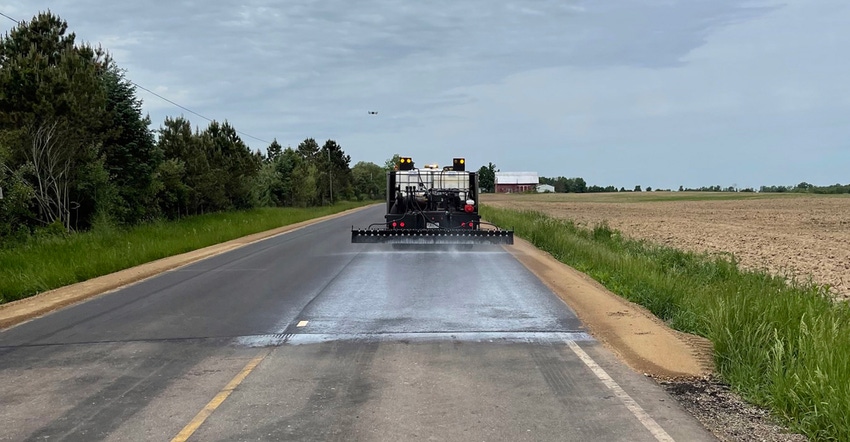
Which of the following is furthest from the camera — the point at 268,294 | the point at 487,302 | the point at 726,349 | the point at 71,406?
the point at 268,294

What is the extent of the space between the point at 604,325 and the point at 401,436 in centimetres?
487

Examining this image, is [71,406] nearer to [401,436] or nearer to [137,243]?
[401,436]

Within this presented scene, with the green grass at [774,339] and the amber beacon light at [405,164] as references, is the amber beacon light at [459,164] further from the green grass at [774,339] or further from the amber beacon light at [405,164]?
the green grass at [774,339]

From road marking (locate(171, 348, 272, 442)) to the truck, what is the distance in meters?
13.2

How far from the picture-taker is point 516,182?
18412 cm

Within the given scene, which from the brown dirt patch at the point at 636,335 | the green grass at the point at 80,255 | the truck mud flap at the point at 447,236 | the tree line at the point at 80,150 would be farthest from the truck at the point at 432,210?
the tree line at the point at 80,150

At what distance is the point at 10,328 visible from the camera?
974 cm

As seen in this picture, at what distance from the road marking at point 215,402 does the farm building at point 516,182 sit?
17691 cm

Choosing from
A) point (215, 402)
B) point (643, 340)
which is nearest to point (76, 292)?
point (215, 402)

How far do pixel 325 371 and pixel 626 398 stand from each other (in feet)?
9.35

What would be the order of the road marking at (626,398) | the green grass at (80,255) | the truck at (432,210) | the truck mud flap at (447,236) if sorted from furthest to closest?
the truck at (432,210)
the truck mud flap at (447,236)
the green grass at (80,255)
the road marking at (626,398)

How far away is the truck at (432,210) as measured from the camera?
68.1ft

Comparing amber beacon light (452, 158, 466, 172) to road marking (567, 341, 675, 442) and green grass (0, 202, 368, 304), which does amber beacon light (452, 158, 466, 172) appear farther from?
road marking (567, 341, 675, 442)

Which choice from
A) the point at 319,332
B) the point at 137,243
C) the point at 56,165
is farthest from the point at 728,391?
the point at 56,165
